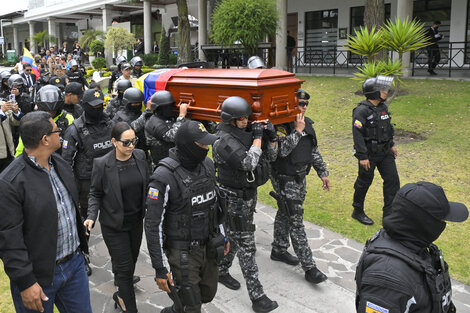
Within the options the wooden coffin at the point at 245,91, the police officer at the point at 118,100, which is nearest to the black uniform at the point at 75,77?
the police officer at the point at 118,100

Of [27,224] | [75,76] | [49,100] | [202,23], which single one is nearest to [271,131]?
[27,224]

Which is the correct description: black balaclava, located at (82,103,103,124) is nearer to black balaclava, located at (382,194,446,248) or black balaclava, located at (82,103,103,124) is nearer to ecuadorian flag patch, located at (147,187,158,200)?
ecuadorian flag patch, located at (147,187,158,200)

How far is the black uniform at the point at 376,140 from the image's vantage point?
215 inches

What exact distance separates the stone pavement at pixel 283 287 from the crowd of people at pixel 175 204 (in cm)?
14

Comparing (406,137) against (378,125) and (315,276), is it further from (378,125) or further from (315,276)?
(315,276)

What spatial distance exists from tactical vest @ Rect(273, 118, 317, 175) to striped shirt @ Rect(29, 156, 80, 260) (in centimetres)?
215

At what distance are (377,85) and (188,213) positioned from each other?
11.2 ft

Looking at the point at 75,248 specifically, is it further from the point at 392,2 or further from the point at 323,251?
the point at 392,2

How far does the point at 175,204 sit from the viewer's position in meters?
3.05

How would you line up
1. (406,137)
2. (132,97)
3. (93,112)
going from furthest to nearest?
1. (406,137)
2. (132,97)
3. (93,112)

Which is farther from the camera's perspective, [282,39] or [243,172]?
[282,39]

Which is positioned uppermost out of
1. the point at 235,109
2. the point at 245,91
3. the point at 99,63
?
the point at 99,63

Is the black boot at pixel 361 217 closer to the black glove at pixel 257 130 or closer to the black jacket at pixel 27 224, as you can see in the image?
the black glove at pixel 257 130

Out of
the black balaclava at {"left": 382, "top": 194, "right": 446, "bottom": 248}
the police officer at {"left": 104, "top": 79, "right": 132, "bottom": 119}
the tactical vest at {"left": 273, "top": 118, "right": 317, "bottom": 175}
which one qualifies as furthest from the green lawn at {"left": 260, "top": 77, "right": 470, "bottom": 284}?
the black balaclava at {"left": 382, "top": 194, "right": 446, "bottom": 248}
